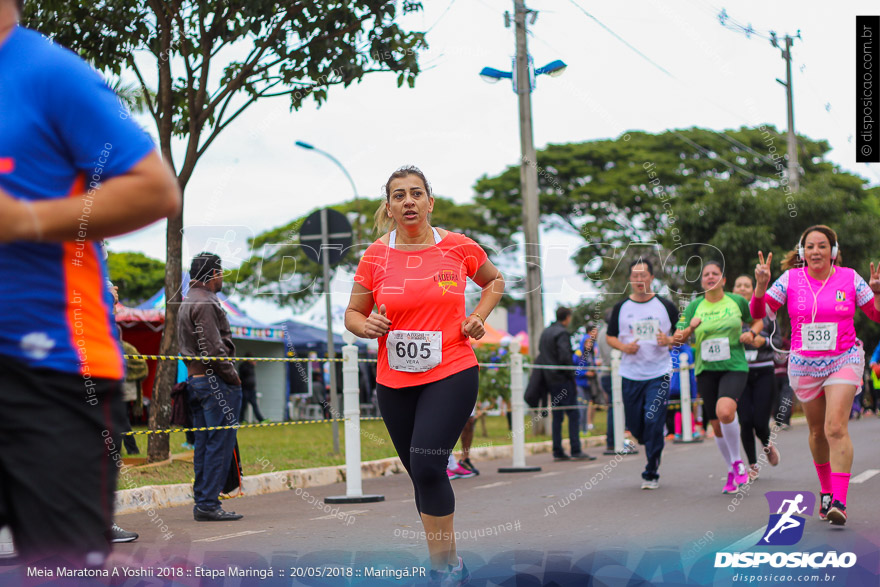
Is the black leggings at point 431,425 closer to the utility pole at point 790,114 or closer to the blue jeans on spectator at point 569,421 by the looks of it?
the blue jeans on spectator at point 569,421

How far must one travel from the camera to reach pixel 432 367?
453 cm

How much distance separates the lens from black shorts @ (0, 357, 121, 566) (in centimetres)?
196

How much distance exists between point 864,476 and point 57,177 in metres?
8.98

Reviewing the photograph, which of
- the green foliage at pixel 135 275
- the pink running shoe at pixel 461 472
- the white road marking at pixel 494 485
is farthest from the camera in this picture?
the green foliage at pixel 135 275

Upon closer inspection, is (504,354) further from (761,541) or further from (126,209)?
(126,209)

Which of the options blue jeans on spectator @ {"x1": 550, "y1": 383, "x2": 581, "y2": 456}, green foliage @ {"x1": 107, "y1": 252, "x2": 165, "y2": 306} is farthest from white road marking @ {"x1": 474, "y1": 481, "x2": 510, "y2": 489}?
green foliage @ {"x1": 107, "y1": 252, "x2": 165, "y2": 306}

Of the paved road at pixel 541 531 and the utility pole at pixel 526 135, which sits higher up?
the utility pole at pixel 526 135

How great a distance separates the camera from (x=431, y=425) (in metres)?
4.42

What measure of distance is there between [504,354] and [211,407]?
10941mm

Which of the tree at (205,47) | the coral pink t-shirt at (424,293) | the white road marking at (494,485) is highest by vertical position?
the tree at (205,47)

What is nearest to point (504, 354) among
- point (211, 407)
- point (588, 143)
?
point (211, 407)

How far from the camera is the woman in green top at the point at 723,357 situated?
8.78 meters

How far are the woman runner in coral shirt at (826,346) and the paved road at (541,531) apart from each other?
417 millimetres

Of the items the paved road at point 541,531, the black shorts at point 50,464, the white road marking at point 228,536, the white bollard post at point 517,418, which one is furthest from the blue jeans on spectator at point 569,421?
the black shorts at point 50,464
